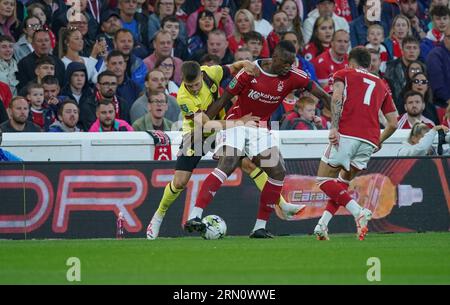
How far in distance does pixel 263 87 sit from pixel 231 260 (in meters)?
3.69

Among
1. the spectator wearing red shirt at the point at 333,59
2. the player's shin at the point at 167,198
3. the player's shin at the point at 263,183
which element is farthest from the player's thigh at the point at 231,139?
the spectator wearing red shirt at the point at 333,59

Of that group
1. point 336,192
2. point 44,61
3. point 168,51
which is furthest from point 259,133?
point 168,51

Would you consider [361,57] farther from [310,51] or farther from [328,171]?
[310,51]

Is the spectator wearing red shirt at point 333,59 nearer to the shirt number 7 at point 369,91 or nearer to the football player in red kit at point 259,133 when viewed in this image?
the football player in red kit at point 259,133

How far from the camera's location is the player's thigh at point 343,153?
46.7 ft

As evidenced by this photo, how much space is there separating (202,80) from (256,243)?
2.45 meters

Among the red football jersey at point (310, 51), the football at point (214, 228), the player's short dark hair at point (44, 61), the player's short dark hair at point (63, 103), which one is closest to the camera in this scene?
the football at point (214, 228)

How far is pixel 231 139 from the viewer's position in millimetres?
14539

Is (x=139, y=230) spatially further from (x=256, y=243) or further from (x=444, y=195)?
(x=444, y=195)

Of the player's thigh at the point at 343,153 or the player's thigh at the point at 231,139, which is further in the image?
the player's thigh at the point at 231,139

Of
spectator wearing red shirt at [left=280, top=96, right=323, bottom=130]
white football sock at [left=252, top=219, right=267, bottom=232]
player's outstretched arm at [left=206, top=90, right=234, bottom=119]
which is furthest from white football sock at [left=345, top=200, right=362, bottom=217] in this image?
spectator wearing red shirt at [left=280, top=96, right=323, bottom=130]

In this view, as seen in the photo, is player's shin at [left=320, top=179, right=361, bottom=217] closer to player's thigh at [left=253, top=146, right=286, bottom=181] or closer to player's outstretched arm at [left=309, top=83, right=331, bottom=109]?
player's thigh at [left=253, top=146, right=286, bottom=181]

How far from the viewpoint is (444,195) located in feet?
53.9
